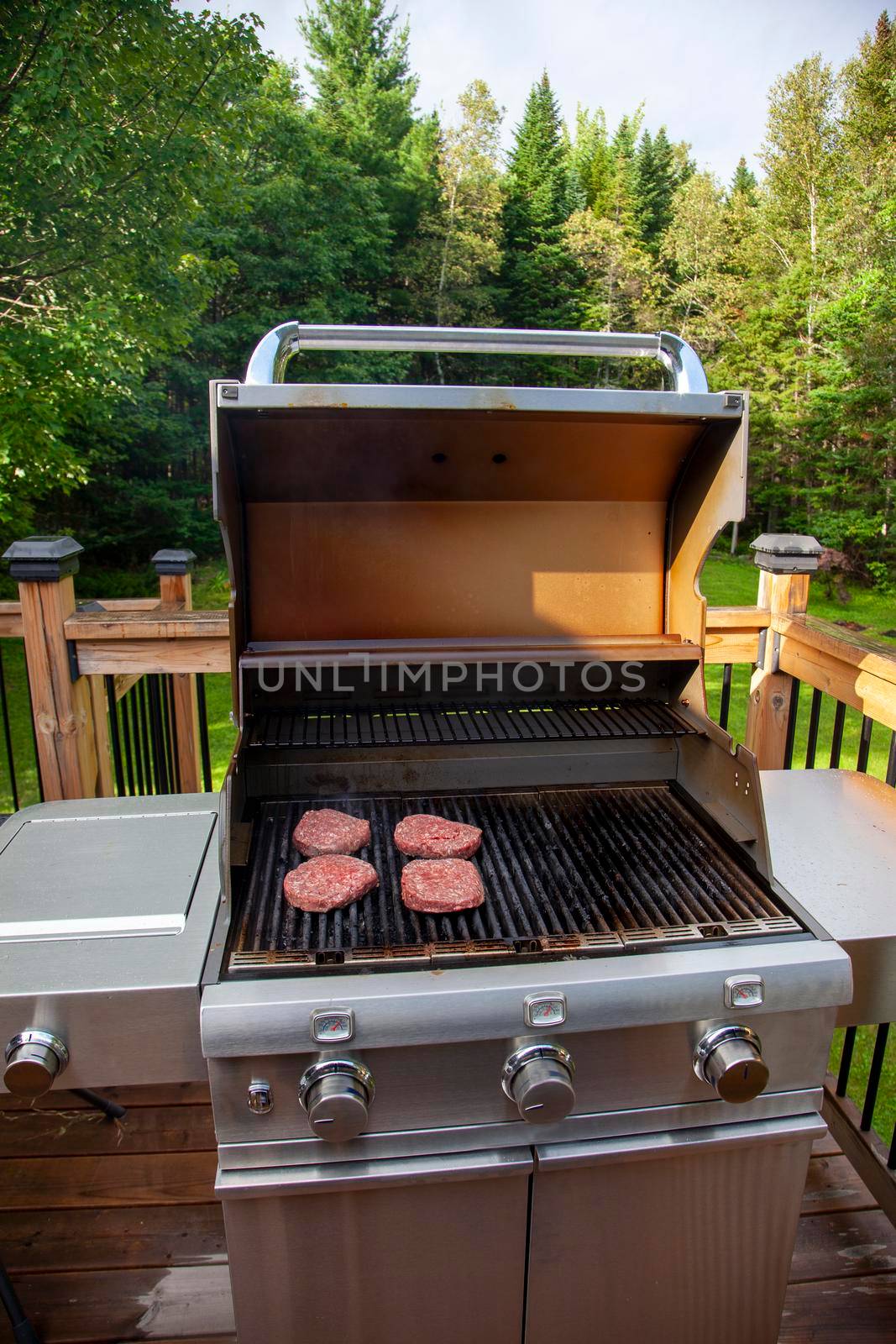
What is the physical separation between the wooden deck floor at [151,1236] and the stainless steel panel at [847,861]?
764mm

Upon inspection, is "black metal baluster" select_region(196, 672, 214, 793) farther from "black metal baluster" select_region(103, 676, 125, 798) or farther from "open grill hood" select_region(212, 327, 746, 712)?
"open grill hood" select_region(212, 327, 746, 712)

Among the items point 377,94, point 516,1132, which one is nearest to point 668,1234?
point 516,1132

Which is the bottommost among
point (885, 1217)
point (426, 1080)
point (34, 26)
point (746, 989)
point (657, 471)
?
point (885, 1217)

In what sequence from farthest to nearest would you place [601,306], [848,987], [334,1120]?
[601,306], [848,987], [334,1120]

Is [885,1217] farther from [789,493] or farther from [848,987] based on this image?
[789,493]

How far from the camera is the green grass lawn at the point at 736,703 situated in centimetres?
293

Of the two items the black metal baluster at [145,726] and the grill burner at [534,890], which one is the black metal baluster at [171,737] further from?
the grill burner at [534,890]

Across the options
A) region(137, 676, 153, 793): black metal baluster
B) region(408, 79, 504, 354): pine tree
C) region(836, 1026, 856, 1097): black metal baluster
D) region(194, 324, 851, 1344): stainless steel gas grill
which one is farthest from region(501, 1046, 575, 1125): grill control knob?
region(408, 79, 504, 354): pine tree

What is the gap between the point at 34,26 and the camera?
17.3 feet

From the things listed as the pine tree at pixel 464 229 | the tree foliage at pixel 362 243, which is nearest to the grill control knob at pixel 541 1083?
the tree foliage at pixel 362 243

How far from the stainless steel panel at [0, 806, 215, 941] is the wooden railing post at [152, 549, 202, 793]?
0.98m

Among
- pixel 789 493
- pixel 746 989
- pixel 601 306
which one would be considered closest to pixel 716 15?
pixel 746 989

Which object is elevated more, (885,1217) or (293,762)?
(293,762)

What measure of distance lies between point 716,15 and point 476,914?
24.5 feet
